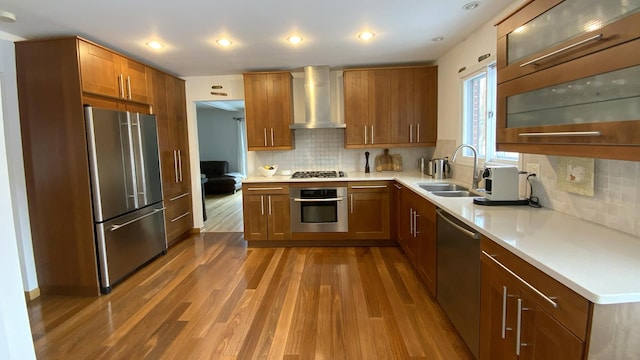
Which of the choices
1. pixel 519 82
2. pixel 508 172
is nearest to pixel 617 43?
pixel 519 82

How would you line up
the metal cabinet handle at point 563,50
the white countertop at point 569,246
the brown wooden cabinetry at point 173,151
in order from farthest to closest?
the brown wooden cabinetry at point 173,151 < the metal cabinet handle at point 563,50 < the white countertop at point 569,246

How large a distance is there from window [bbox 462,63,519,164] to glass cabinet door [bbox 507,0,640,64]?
953 mm

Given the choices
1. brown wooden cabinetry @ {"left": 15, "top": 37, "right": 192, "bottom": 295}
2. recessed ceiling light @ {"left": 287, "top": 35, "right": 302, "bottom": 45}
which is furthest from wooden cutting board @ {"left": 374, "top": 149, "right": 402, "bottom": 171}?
brown wooden cabinetry @ {"left": 15, "top": 37, "right": 192, "bottom": 295}

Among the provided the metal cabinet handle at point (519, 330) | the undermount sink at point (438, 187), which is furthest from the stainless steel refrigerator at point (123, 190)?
the metal cabinet handle at point (519, 330)

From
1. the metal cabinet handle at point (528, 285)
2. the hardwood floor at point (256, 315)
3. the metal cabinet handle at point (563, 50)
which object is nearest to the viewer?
the metal cabinet handle at point (528, 285)

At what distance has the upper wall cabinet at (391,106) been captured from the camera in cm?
409

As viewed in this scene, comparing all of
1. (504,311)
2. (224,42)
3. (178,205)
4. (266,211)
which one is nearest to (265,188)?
(266,211)

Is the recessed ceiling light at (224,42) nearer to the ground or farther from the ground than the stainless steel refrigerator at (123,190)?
farther from the ground

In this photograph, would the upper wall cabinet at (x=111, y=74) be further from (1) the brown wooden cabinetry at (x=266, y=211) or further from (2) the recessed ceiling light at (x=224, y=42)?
(1) the brown wooden cabinetry at (x=266, y=211)

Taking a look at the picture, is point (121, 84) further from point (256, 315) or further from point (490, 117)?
point (490, 117)

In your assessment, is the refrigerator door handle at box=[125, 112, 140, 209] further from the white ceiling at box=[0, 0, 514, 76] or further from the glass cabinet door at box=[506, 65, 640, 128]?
the glass cabinet door at box=[506, 65, 640, 128]

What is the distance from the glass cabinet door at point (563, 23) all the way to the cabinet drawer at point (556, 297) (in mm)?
993

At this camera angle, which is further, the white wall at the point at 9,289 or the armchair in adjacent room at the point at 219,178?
the armchair in adjacent room at the point at 219,178

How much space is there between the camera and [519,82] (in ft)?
5.78
